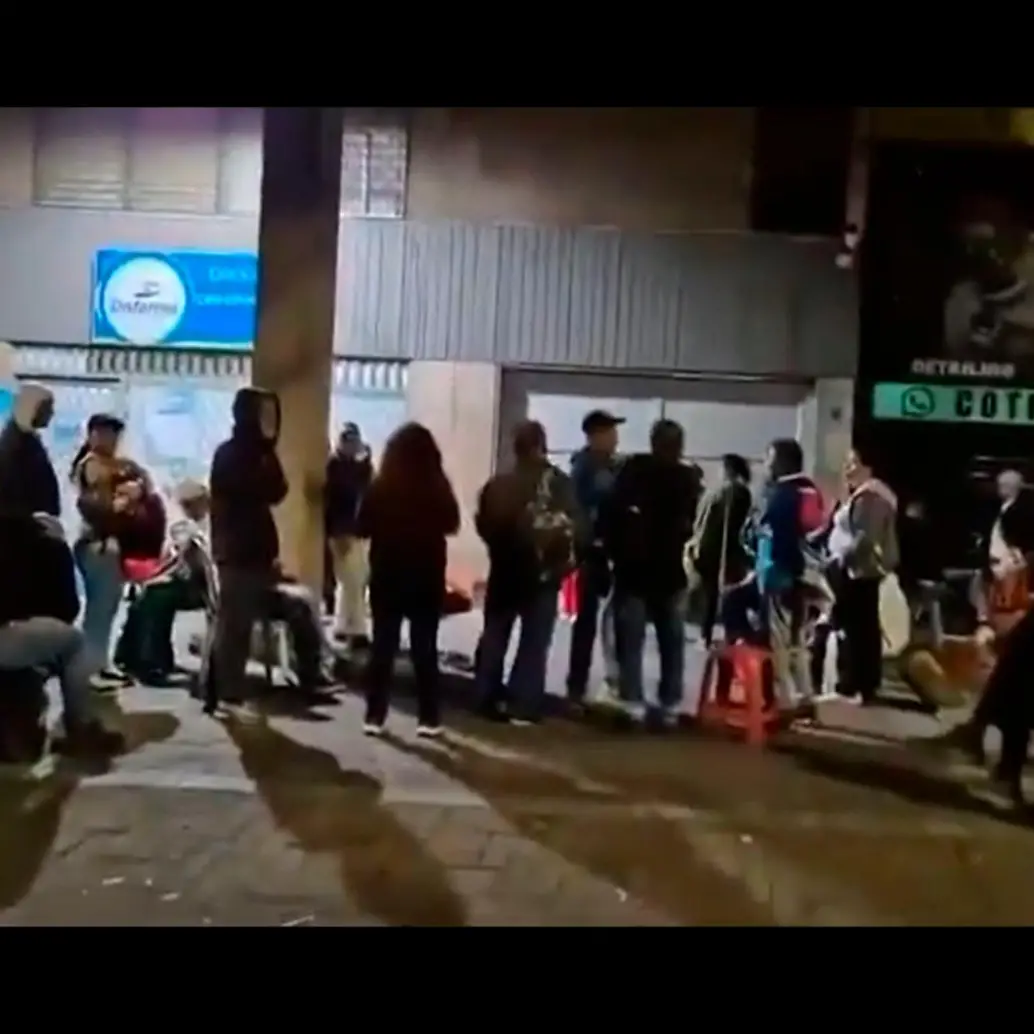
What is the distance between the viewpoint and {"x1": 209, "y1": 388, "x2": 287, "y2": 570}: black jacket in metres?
4.78

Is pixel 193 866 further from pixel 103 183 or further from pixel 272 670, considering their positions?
pixel 103 183

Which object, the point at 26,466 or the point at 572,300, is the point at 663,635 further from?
the point at 26,466

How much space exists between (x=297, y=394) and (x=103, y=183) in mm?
647

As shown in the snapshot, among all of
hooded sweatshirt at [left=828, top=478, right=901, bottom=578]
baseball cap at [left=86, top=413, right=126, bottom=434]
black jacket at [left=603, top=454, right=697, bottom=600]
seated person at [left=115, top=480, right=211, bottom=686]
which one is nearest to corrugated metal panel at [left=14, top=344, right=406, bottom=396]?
baseball cap at [left=86, top=413, right=126, bottom=434]

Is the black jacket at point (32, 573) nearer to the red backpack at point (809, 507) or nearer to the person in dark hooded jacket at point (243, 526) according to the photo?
the person in dark hooded jacket at point (243, 526)

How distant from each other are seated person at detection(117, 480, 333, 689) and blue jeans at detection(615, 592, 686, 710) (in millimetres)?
700

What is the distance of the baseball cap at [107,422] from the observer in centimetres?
476

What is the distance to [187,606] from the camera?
4879mm

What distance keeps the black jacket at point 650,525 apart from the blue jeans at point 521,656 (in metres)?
0.19

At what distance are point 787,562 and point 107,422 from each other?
5.28 ft

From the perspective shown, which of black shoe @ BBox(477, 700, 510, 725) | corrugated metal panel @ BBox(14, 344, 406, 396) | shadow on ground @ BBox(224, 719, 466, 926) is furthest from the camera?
black shoe @ BBox(477, 700, 510, 725)

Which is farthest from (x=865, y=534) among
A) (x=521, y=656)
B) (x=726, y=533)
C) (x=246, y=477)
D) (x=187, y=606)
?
(x=187, y=606)

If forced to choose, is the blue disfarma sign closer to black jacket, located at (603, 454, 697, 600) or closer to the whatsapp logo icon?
black jacket, located at (603, 454, 697, 600)
